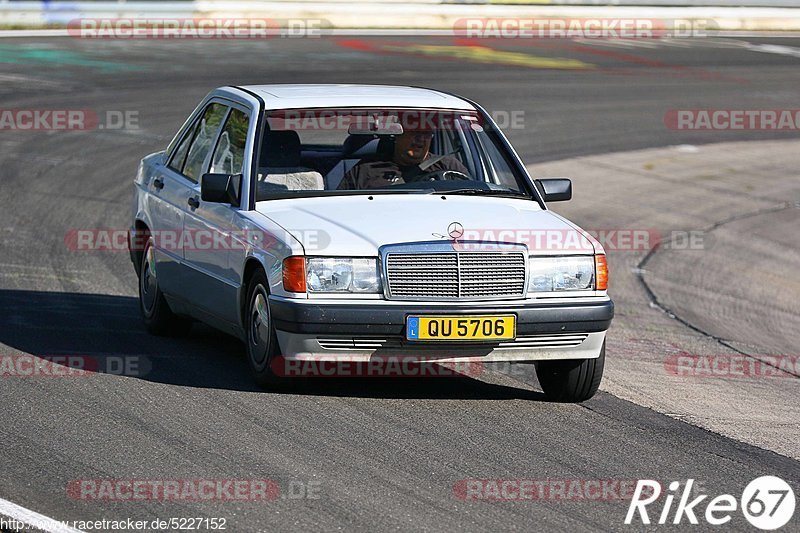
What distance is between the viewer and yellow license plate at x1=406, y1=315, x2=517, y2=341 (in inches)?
288

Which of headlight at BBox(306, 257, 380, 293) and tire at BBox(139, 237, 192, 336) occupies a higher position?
headlight at BBox(306, 257, 380, 293)

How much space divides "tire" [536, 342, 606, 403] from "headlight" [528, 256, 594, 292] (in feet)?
1.33

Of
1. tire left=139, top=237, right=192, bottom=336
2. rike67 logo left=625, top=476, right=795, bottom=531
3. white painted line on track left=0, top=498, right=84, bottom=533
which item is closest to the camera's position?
white painted line on track left=0, top=498, right=84, bottom=533

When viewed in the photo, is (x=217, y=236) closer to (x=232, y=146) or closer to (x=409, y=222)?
(x=232, y=146)

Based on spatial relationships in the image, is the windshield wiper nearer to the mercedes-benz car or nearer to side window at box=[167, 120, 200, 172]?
the mercedes-benz car

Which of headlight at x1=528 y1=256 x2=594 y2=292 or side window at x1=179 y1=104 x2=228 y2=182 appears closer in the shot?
headlight at x1=528 y1=256 x2=594 y2=292

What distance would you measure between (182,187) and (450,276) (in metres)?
2.51

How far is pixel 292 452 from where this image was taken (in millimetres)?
6590

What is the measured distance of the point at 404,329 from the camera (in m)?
7.30

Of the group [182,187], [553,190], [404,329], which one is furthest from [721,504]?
[182,187]

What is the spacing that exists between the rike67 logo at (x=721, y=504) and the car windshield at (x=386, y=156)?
2.72 metres

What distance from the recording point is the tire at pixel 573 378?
7.77 meters

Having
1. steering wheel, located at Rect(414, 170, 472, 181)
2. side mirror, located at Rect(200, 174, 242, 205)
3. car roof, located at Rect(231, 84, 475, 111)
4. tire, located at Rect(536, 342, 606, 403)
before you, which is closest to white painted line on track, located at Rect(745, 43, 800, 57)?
car roof, located at Rect(231, 84, 475, 111)

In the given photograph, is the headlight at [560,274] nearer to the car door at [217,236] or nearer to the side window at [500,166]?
the side window at [500,166]
